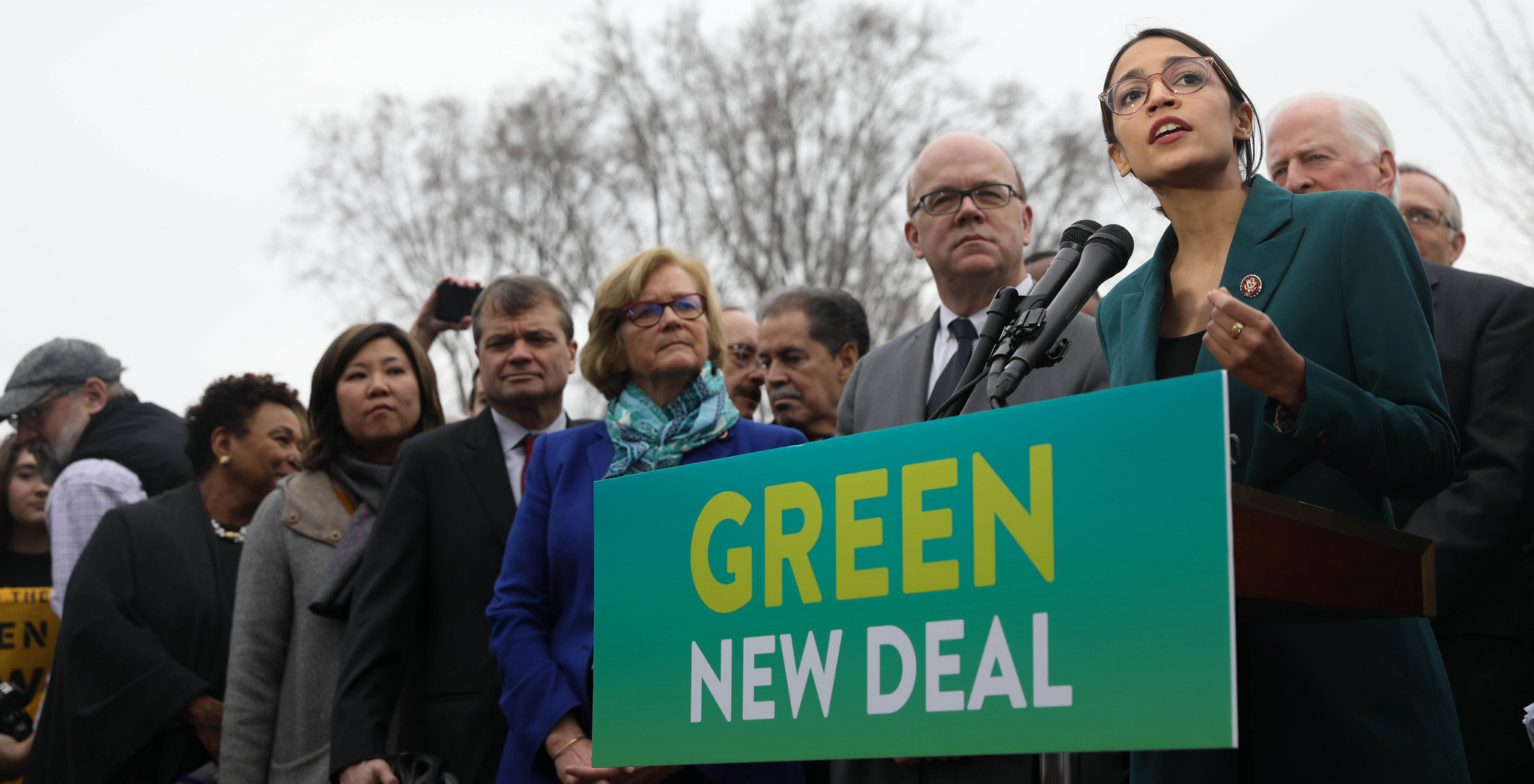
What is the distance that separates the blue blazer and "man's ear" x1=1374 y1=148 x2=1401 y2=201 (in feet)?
5.92

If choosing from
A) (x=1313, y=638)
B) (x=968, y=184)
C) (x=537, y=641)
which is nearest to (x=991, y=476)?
(x=1313, y=638)

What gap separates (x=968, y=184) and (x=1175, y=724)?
8.73 ft

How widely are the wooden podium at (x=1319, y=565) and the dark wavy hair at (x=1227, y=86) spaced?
2.46ft

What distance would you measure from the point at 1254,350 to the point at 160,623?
164 inches

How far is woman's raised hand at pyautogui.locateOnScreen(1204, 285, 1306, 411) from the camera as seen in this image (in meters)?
1.71

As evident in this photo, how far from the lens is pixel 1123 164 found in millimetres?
2367

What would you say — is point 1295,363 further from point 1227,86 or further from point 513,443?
point 513,443

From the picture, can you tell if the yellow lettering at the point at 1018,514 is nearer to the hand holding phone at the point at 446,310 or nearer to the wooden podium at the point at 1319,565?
the wooden podium at the point at 1319,565

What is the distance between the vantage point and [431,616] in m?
3.84

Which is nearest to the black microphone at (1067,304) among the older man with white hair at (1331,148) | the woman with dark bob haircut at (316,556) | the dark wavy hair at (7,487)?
the older man with white hair at (1331,148)

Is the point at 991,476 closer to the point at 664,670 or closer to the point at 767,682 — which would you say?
the point at 767,682

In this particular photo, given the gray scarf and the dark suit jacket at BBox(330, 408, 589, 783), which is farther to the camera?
the gray scarf

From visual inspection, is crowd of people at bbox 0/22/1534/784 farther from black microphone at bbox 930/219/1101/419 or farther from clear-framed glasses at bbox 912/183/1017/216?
black microphone at bbox 930/219/1101/419

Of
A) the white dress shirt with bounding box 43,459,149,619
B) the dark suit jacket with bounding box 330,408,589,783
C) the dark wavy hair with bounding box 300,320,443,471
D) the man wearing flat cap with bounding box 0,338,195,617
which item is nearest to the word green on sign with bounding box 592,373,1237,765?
the dark suit jacket with bounding box 330,408,589,783
